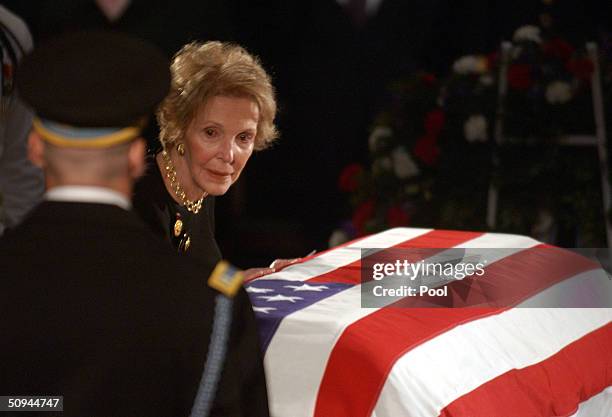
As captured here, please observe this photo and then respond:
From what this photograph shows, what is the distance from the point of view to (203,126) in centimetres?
239

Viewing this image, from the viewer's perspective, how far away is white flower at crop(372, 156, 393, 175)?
4.76 metres

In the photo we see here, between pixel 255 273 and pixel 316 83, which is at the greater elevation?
pixel 255 273

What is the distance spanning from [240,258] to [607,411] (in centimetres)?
356

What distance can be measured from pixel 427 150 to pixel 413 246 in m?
1.90

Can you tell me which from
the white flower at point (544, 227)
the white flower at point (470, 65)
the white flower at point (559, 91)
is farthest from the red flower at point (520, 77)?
the white flower at point (544, 227)

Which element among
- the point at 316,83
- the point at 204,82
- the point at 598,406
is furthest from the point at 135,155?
the point at 316,83

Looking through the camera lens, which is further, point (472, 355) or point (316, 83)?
point (316, 83)

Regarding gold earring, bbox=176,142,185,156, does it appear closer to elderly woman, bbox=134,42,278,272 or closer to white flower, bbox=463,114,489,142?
elderly woman, bbox=134,42,278,272

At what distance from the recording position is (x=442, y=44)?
17.4ft

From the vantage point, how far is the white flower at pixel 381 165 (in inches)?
187

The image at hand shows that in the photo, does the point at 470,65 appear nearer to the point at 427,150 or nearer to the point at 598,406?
the point at 427,150

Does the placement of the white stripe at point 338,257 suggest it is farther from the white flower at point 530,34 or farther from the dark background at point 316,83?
the dark background at point 316,83

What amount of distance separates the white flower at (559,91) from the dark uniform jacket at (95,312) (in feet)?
11.2

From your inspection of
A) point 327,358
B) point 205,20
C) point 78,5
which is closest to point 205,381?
point 327,358
